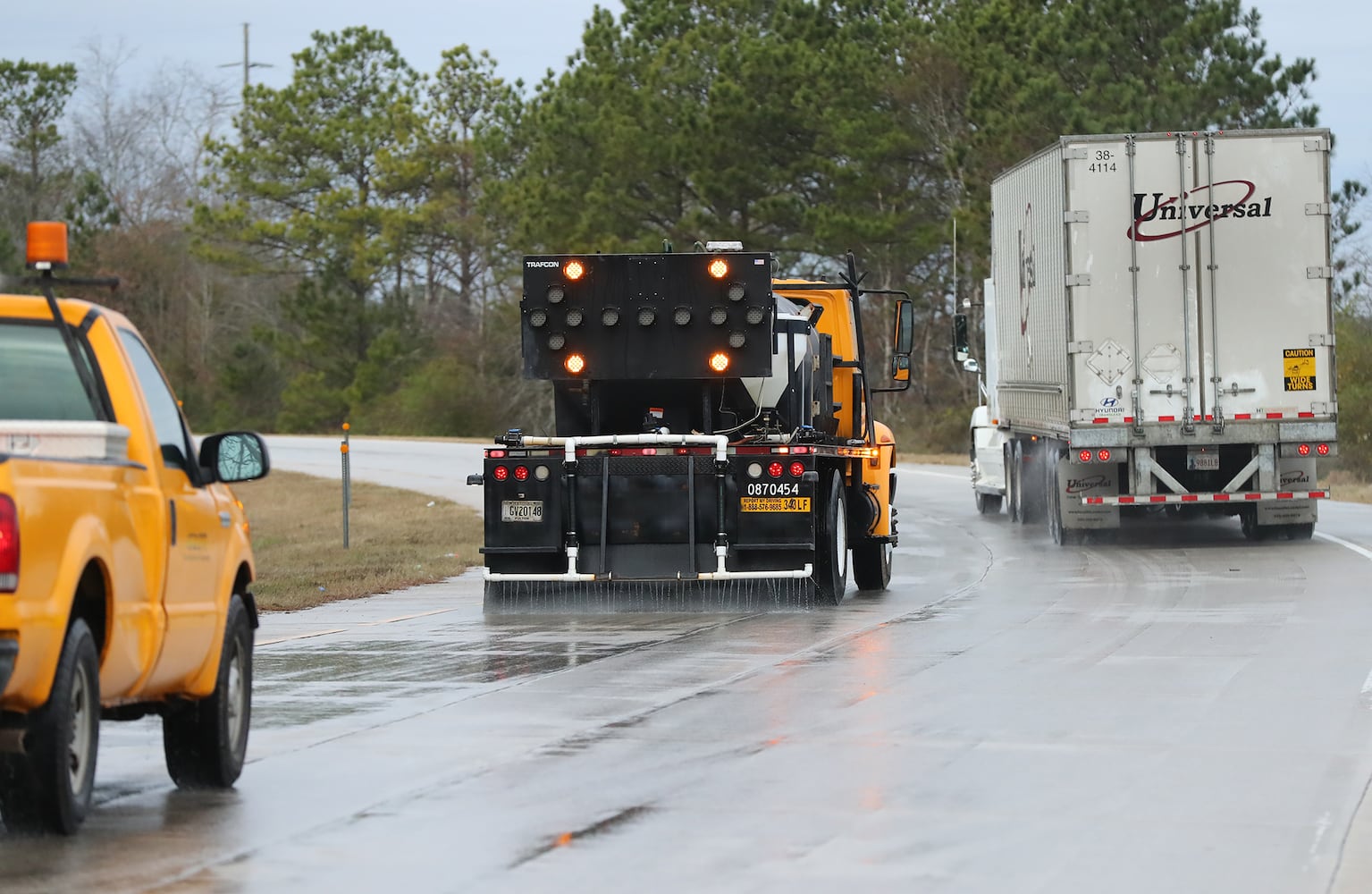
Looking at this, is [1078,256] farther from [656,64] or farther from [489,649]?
[656,64]

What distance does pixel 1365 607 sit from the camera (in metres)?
16.4

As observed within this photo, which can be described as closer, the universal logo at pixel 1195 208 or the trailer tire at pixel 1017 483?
the universal logo at pixel 1195 208

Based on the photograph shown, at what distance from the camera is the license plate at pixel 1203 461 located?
23344 millimetres

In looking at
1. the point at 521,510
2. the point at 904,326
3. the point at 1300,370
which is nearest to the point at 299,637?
the point at 521,510

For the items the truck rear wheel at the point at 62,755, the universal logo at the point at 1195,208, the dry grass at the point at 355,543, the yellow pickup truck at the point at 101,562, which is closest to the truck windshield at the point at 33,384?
the yellow pickup truck at the point at 101,562

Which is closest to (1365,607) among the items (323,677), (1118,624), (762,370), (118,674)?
(1118,624)

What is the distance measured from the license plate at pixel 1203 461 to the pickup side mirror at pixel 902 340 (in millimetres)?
4180

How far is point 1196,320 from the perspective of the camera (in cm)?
2316

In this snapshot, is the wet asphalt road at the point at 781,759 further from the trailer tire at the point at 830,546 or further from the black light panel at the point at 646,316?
the black light panel at the point at 646,316

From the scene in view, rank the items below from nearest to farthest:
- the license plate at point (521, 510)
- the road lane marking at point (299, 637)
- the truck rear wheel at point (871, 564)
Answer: the road lane marking at point (299, 637), the license plate at point (521, 510), the truck rear wheel at point (871, 564)

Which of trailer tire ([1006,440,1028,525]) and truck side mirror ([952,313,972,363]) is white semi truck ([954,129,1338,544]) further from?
truck side mirror ([952,313,972,363])

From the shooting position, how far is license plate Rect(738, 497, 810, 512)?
17.2 meters

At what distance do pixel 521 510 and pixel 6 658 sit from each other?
10832mm

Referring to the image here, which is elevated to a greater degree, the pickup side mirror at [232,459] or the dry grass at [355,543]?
the pickup side mirror at [232,459]
